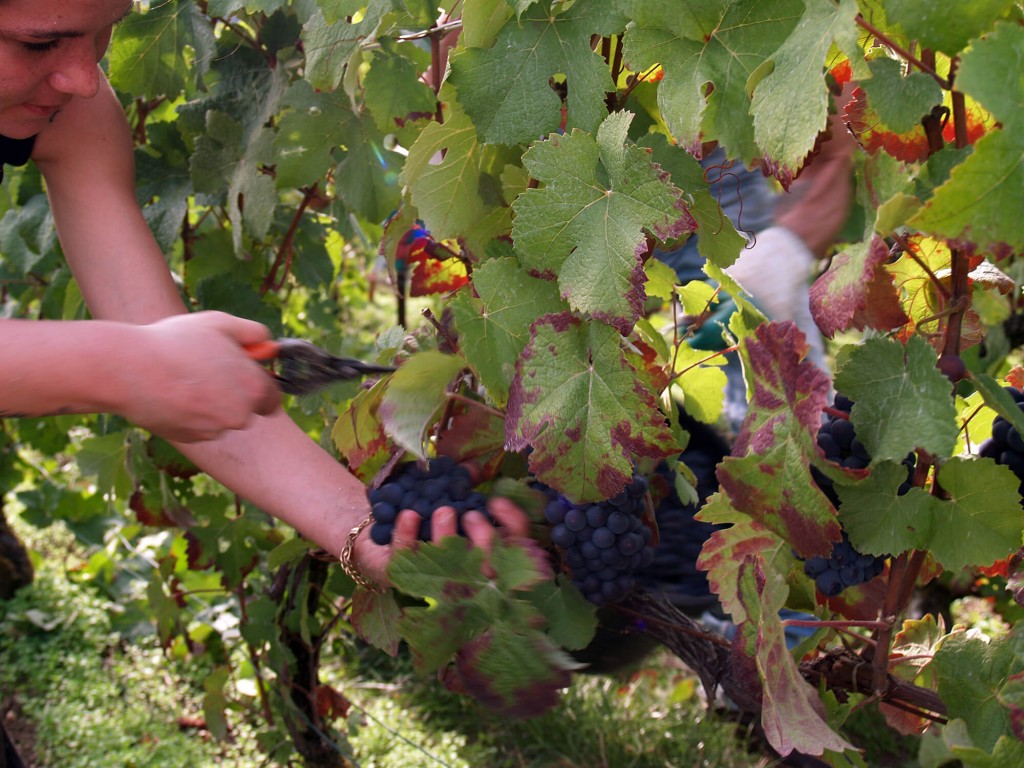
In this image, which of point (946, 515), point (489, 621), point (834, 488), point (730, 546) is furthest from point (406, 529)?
point (946, 515)

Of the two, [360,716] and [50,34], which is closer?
[50,34]

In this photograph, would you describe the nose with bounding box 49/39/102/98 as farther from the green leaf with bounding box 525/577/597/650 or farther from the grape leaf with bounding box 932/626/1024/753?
the grape leaf with bounding box 932/626/1024/753

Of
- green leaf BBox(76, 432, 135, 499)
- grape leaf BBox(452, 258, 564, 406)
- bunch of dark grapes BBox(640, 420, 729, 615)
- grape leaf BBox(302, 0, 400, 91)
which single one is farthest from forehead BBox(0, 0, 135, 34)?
bunch of dark grapes BBox(640, 420, 729, 615)

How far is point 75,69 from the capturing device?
1.28 metres

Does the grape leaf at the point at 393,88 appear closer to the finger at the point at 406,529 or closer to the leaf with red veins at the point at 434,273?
the leaf with red veins at the point at 434,273

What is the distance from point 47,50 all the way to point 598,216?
2.27 ft

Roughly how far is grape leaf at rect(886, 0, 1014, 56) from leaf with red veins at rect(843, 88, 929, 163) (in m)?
0.22

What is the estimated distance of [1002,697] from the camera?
1.05m

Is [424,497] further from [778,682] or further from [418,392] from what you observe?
[778,682]

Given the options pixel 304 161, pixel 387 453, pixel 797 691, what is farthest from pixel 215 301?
pixel 797 691

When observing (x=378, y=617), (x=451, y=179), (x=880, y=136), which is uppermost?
(x=880, y=136)

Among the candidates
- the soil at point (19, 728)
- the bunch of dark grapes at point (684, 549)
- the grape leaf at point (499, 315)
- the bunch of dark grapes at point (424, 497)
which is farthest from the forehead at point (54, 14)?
the soil at point (19, 728)

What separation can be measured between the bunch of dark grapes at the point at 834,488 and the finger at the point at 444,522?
1.33ft

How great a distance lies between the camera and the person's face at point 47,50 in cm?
120
